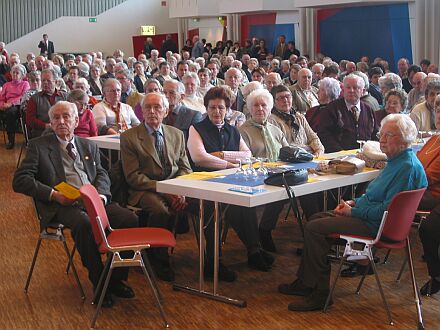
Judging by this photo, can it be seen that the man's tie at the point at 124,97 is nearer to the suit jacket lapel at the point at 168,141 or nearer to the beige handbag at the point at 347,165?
the suit jacket lapel at the point at 168,141

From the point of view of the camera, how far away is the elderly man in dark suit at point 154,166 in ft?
16.6

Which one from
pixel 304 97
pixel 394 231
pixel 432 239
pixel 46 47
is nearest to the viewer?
pixel 394 231

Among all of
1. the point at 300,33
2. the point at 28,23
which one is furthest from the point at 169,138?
the point at 28,23

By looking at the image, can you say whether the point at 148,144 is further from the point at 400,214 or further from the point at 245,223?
the point at 400,214

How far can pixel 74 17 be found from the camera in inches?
1104

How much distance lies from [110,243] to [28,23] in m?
24.7

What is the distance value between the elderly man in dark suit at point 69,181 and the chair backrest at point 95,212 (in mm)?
323

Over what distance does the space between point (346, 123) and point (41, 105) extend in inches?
146

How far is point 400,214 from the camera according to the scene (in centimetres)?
414

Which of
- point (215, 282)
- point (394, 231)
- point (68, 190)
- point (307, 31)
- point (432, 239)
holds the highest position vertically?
point (307, 31)

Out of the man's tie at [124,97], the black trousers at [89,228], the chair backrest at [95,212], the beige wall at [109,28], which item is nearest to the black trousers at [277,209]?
the black trousers at [89,228]

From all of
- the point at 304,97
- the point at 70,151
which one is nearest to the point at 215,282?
the point at 70,151

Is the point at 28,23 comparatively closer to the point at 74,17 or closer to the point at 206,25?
the point at 74,17

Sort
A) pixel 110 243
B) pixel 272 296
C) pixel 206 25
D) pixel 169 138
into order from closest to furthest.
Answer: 1. pixel 110 243
2. pixel 272 296
3. pixel 169 138
4. pixel 206 25
